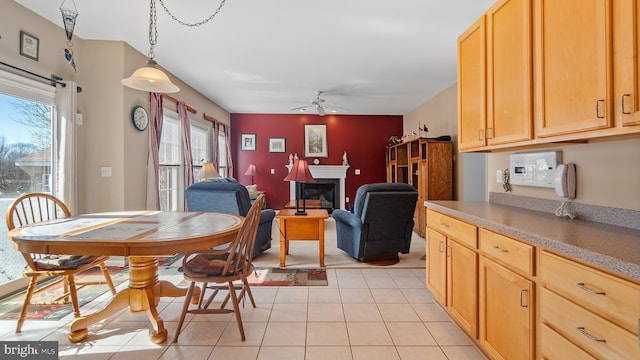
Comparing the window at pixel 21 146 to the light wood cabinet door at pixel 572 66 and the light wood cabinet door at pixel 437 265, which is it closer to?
the light wood cabinet door at pixel 437 265

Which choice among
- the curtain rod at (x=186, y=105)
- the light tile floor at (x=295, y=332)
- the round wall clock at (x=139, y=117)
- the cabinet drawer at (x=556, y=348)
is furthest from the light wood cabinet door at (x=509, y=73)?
the curtain rod at (x=186, y=105)

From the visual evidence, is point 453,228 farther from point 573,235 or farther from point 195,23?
point 195,23

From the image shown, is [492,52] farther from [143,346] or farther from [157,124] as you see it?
[157,124]

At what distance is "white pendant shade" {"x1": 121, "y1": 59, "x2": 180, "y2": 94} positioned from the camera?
7.23 ft

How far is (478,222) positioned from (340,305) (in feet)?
4.49

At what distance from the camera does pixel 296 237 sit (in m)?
3.47

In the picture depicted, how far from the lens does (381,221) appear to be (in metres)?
3.50

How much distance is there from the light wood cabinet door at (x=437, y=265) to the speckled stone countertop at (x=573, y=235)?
1.30 feet

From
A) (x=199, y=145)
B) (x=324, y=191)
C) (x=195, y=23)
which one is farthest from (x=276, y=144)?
(x=195, y=23)

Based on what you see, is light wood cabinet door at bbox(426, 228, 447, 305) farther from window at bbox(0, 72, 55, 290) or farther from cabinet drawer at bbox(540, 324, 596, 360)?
window at bbox(0, 72, 55, 290)

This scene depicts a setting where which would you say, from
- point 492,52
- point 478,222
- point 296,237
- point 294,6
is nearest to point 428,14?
point 492,52

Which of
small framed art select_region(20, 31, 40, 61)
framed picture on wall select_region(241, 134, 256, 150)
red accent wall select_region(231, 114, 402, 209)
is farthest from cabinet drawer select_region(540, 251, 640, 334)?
framed picture on wall select_region(241, 134, 256, 150)

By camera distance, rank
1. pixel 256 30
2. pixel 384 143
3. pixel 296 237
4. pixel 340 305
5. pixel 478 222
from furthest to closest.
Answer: pixel 384 143
pixel 296 237
pixel 256 30
pixel 340 305
pixel 478 222
